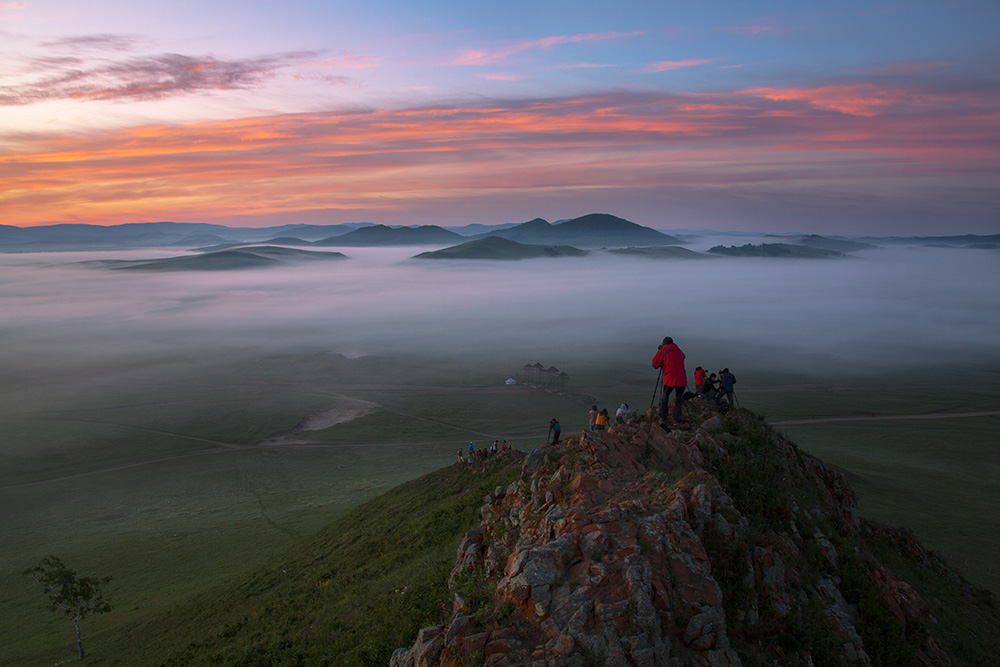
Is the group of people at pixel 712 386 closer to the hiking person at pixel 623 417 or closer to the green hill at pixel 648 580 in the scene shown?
the green hill at pixel 648 580

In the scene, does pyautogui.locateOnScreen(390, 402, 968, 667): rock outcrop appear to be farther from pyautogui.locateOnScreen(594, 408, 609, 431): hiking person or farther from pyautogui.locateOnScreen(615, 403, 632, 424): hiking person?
pyautogui.locateOnScreen(594, 408, 609, 431): hiking person

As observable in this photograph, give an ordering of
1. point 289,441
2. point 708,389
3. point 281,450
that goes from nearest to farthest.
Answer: point 708,389
point 281,450
point 289,441

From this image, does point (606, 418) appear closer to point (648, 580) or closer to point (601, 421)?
point (601, 421)

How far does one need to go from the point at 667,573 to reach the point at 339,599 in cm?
1431

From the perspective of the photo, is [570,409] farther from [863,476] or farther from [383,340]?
[383,340]

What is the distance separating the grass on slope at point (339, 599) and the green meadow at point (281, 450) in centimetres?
472

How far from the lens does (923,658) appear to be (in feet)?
45.0

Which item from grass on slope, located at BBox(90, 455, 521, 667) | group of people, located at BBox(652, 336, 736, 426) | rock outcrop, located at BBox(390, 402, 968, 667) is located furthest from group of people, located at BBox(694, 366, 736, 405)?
grass on slope, located at BBox(90, 455, 521, 667)

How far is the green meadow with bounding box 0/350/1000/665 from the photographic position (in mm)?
37531

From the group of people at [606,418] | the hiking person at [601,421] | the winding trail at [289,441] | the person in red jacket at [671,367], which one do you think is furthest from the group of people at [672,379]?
the winding trail at [289,441]

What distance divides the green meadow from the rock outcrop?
22325 millimetres

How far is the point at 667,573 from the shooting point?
10.9 metres

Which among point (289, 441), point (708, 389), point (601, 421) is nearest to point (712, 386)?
point (708, 389)

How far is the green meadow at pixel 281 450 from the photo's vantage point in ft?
123
